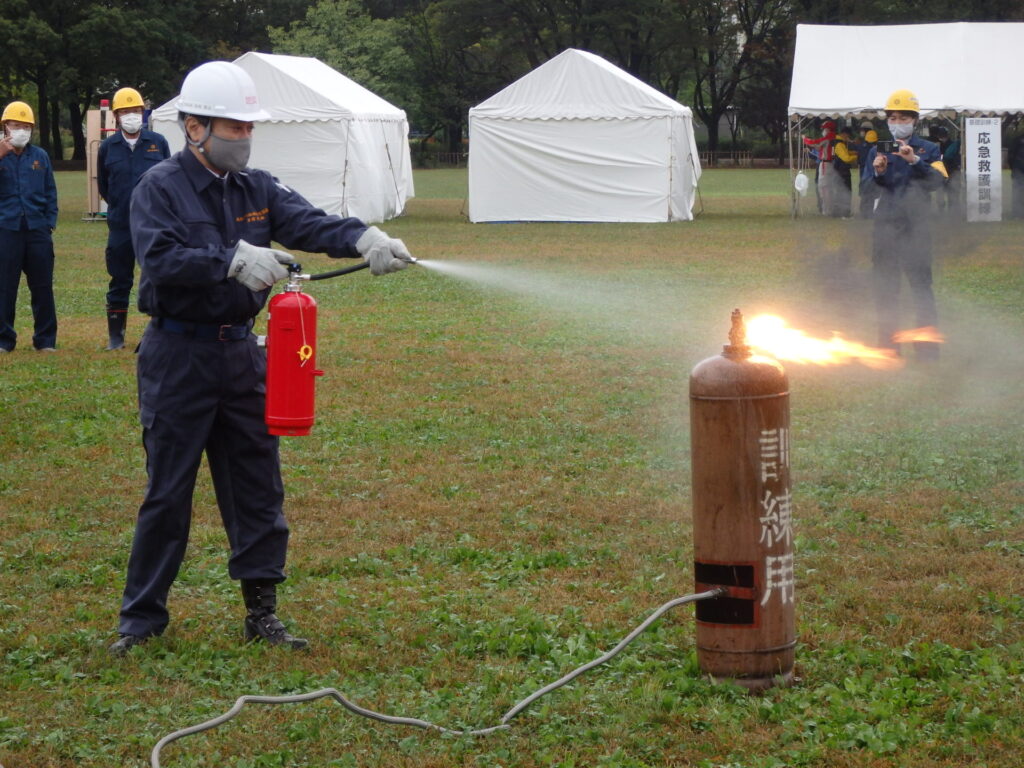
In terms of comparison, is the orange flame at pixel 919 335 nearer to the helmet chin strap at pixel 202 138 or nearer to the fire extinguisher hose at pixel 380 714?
the fire extinguisher hose at pixel 380 714

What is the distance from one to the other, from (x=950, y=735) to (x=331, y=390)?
7.18m

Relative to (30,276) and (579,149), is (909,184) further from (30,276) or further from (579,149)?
(579,149)

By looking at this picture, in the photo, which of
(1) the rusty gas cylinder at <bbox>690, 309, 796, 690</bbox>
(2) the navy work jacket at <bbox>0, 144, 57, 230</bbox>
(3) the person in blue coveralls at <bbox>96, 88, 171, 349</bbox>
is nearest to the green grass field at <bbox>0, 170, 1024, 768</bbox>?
(1) the rusty gas cylinder at <bbox>690, 309, 796, 690</bbox>

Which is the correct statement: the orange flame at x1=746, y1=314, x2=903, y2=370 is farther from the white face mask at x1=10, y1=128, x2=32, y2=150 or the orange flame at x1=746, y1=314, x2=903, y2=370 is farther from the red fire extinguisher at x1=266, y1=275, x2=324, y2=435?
the white face mask at x1=10, y1=128, x2=32, y2=150

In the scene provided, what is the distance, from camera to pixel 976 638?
197 inches

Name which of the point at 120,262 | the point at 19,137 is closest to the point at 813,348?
the point at 120,262

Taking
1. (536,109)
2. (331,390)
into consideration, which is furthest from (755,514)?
(536,109)

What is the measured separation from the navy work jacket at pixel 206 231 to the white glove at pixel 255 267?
4 cm

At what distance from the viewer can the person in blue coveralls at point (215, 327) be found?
15.7 feet

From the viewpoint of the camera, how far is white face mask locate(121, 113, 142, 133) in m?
12.5

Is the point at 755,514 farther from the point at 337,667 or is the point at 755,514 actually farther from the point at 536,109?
the point at 536,109

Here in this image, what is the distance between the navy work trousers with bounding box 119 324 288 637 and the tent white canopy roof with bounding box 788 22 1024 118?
78.8 feet

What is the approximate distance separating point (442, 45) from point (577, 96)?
2153 inches

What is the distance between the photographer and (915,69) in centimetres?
2783
